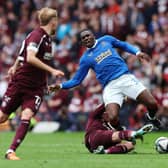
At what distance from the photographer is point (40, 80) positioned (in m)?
12.4

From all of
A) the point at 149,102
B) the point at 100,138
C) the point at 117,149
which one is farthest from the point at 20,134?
the point at 149,102

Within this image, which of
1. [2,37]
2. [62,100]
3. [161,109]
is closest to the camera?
[161,109]

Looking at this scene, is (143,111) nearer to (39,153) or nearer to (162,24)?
(162,24)

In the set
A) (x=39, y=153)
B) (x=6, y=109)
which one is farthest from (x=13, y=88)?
(x=39, y=153)

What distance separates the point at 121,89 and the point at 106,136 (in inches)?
57.9

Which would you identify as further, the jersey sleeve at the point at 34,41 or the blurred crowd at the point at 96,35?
the blurred crowd at the point at 96,35

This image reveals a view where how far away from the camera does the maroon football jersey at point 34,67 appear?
1217cm

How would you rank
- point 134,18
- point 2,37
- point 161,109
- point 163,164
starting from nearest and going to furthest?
point 163,164 < point 161,109 < point 134,18 < point 2,37

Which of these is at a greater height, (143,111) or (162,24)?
(162,24)

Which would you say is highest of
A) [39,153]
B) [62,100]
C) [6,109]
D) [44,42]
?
[44,42]

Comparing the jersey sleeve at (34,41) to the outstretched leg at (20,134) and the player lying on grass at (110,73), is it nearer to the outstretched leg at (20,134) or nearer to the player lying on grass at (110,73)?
the outstretched leg at (20,134)

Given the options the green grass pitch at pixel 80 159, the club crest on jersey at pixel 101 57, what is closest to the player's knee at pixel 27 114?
the green grass pitch at pixel 80 159

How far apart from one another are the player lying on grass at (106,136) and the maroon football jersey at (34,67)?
1414 mm

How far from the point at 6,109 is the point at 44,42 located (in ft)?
4.06
